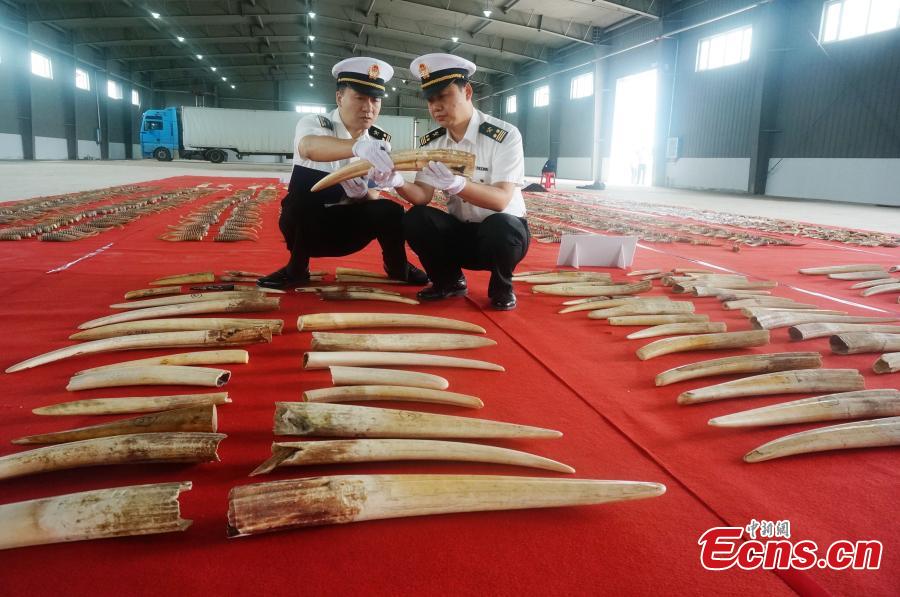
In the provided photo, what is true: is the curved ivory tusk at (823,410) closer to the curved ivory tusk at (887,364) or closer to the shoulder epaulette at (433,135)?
the curved ivory tusk at (887,364)

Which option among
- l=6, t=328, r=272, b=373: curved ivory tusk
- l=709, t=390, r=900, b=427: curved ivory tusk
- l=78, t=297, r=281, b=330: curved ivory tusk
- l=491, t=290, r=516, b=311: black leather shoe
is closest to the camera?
l=709, t=390, r=900, b=427: curved ivory tusk

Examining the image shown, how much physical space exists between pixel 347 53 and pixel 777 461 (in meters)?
30.8

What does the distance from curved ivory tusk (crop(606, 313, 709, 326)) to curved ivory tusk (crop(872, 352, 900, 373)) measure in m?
0.70

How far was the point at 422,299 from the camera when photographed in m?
3.25

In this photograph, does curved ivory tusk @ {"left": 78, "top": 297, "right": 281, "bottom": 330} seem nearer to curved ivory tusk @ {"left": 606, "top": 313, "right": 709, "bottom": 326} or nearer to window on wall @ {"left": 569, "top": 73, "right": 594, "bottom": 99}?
curved ivory tusk @ {"left": 606, "top": 313, "right": 709, "bottom": 326}

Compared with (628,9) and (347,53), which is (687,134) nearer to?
(628,9)

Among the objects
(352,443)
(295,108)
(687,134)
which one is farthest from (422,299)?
(295,108)

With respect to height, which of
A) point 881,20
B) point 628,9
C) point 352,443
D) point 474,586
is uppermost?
point 628,9

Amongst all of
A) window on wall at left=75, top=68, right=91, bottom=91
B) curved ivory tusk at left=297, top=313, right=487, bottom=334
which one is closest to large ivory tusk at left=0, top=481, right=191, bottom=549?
curved ivory tusk at left=297, top=313, right=487, bottom=334

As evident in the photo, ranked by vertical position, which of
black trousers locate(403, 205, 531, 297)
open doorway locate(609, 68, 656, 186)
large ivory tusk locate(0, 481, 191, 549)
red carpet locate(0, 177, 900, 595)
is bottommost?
red carpet locate(0, 177, 900, 595)

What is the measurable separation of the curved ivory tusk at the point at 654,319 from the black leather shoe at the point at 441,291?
990 mm

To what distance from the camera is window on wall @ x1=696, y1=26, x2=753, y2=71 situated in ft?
53.5

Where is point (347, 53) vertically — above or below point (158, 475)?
above

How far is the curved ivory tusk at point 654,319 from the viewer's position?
2759 mm
